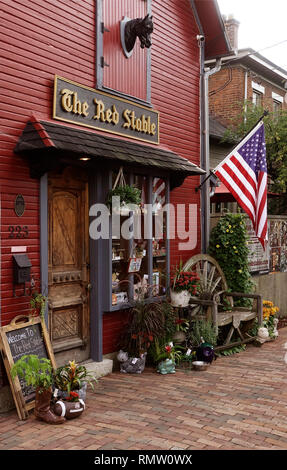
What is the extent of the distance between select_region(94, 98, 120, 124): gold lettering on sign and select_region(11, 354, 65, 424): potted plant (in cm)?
335

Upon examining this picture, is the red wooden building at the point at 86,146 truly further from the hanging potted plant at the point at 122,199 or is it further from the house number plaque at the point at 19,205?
the hanging potted plant at the point at 122,199

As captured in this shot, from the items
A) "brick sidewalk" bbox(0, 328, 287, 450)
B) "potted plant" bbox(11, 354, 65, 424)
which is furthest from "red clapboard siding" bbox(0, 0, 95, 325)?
"brick sidewalk" bbox(0, 328, 287, 450)

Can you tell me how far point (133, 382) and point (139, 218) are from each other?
7.91ft

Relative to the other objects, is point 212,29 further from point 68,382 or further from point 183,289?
point 68,382

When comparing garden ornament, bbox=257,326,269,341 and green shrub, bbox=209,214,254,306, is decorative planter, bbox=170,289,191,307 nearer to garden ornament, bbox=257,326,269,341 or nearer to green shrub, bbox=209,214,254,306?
green shrub, bbox=209,214,254,306

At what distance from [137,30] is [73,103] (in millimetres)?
1797

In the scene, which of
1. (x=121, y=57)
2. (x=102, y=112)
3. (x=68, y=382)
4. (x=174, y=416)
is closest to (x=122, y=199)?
(x=102, y=112)

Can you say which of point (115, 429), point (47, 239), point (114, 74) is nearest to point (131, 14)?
point (114, 74)

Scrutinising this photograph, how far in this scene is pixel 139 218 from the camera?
7.27 m

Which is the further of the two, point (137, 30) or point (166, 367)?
point (137, 30)

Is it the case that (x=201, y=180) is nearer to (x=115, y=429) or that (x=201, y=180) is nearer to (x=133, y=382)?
(x=133, y=382)

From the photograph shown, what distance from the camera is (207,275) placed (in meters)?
8.77

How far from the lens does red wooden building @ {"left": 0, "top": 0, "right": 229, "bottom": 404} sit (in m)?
5.37

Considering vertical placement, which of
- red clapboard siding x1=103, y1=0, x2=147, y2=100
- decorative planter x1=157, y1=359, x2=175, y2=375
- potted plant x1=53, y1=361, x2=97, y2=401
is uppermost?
red clapboard siding x1=103, y1=0, x2=147, y2=100
